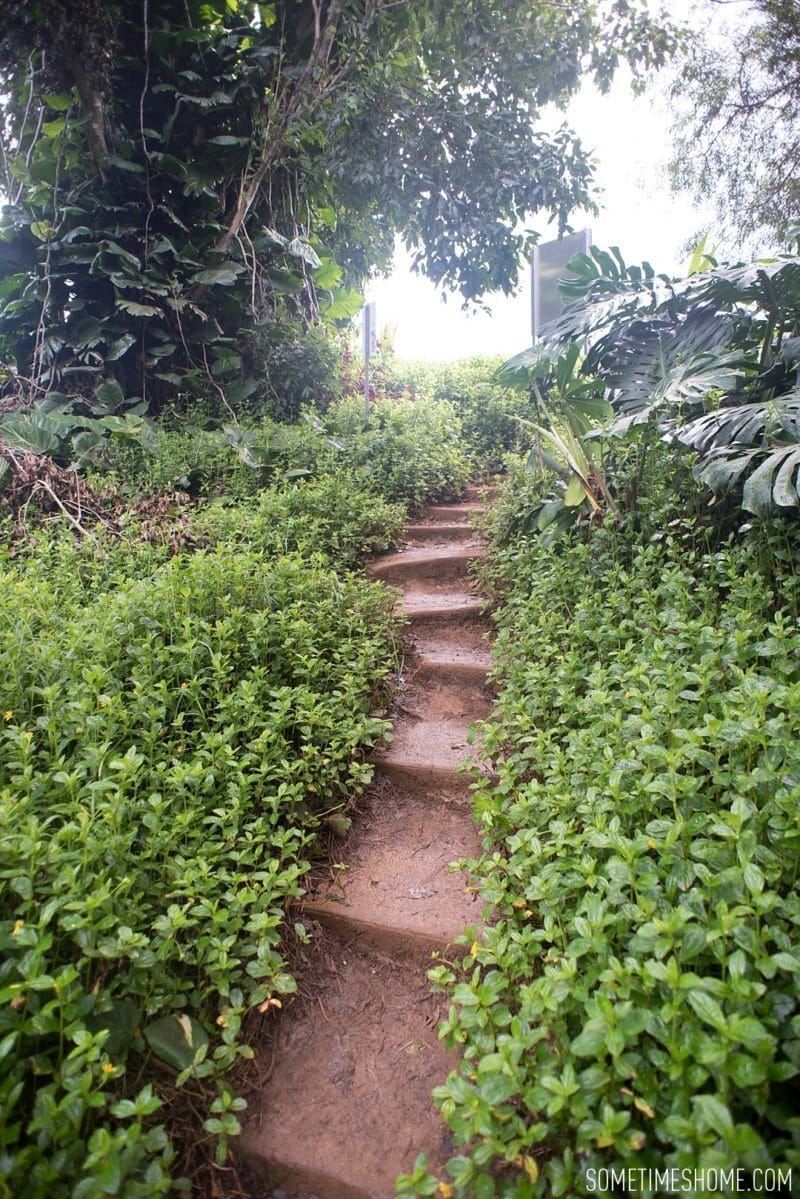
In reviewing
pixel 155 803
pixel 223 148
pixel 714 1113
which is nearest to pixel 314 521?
pixel 155 803

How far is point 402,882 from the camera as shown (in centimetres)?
200

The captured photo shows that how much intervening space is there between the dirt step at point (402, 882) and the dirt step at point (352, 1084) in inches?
3.3

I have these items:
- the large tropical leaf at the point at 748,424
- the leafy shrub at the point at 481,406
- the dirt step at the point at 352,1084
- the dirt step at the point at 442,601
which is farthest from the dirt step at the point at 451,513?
the dirt step at the point at 352,1084

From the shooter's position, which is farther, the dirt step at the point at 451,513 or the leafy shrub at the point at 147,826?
the dirt step at the point at 451,513

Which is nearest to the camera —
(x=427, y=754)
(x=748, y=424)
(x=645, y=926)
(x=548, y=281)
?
(x=645, y=926)

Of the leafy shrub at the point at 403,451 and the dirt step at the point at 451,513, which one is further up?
the leafy shrub at the point at 403,451

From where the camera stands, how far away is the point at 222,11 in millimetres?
5371

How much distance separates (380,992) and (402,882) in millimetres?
337

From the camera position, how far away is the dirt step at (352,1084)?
1334 millimetres

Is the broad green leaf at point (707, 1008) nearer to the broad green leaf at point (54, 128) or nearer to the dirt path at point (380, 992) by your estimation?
the dirt path at point (380, 992)

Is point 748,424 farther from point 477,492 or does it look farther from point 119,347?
point 119,347

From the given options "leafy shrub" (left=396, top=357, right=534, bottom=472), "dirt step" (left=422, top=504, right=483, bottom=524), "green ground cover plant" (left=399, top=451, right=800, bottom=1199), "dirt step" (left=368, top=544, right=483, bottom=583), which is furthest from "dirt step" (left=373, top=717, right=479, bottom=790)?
"leafy shrub" (left=396, top=357, right=534, bottom=472)

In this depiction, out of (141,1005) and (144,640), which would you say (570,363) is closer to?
(144,640)

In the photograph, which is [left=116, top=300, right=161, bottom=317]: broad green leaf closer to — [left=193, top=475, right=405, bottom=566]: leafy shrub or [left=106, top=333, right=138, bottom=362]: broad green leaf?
[left=106, top=333, right=138, bottom=362]: broad green leaf
